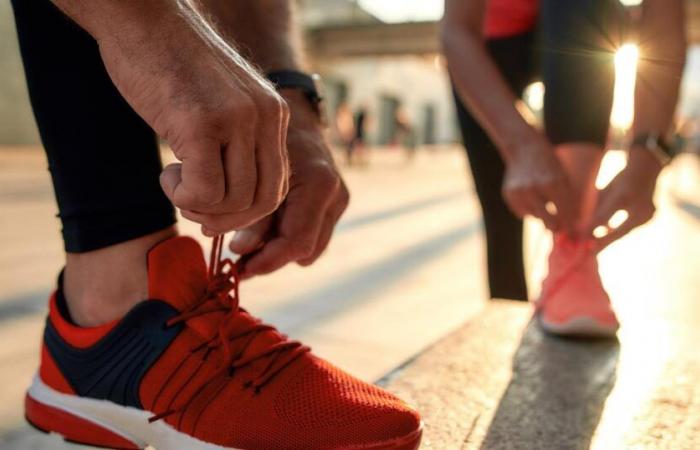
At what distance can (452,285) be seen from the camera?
277cm

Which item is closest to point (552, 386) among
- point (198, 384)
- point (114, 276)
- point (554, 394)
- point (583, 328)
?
point (554, 394)

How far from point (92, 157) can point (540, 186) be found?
764 mm

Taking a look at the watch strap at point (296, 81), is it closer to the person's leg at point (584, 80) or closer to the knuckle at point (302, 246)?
the knuckle at point (302, 246)

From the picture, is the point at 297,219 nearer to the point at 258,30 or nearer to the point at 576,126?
the point at 258,30

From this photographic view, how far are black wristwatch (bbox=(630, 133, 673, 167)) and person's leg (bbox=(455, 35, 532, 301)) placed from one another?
53 cm

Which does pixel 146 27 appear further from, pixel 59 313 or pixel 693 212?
pixel 693 212

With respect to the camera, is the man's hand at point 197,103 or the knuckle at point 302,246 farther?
the knuckle at point 302,246

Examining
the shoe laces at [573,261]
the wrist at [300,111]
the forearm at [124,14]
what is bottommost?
the shoe laces at [573,261]

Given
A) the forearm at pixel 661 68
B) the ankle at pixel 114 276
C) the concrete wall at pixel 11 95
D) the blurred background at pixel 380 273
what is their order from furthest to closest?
the concrete wall at pixel 11 95
the blurred background at pixel 380 273
the forearm at pixel 661 68
the ankle at pixel 114 276

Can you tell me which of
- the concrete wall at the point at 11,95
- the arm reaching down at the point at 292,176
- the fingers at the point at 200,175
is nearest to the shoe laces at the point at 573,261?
the arm reaching down at the point at 292,176

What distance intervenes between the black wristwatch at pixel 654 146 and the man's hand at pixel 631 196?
0.03 ft

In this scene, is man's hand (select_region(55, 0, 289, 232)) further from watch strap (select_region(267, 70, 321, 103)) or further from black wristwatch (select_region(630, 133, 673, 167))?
black wristwatch (select_region(630, 133, 673, 167))

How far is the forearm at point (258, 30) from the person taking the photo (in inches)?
39.7

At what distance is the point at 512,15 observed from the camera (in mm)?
1724
